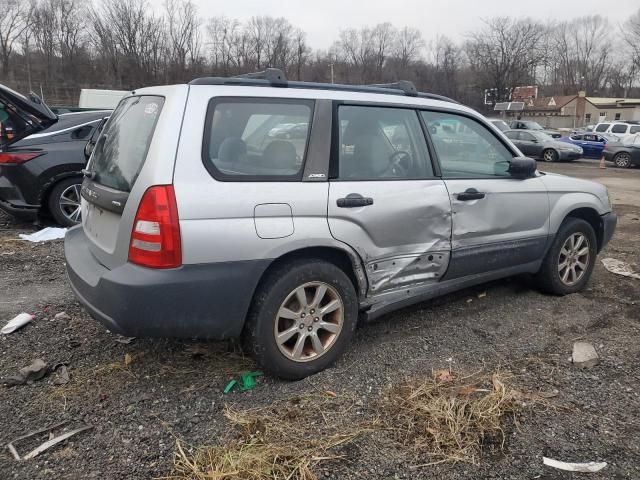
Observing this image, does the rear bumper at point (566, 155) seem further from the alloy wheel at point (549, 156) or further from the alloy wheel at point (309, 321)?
the alloy wheel at point (309, 321)

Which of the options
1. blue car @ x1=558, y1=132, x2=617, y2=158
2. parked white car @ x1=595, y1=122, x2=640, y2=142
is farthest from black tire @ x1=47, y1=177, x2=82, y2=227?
parked white car @ x1=595, y1=122, x2=640, y2=142

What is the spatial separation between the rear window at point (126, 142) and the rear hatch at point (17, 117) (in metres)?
3.99

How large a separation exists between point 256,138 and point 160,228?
30.4 inches

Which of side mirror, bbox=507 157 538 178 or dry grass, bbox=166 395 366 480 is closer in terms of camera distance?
dry grass, bbox=166 395 366 480

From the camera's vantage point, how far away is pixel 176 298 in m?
2.64

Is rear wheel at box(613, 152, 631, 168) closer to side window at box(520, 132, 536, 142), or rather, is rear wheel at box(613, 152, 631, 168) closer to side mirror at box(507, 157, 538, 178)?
side window at box(520, 132, 536, 142)

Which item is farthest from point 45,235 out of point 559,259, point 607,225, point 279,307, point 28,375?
point 607,225

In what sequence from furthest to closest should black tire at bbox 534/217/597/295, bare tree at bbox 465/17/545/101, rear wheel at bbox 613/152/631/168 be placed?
bare tree at bbox 465/17/545/101
rear wheel at bbox 613/152/631/168
black tire at bbox 534/217/597/295

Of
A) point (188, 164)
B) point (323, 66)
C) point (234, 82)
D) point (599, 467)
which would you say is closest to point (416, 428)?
point (599, 467)

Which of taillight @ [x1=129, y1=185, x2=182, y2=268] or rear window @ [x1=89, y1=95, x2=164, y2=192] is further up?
rear window @ [x1=89, y1=95, x2=164, y2=192]

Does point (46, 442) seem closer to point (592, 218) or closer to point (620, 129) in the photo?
point (592, 218)

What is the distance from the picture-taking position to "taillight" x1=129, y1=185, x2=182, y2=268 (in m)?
2.58

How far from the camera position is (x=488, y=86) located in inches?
2596

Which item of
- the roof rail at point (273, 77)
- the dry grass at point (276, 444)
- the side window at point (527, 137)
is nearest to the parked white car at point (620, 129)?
the side window at point (527, 137)
